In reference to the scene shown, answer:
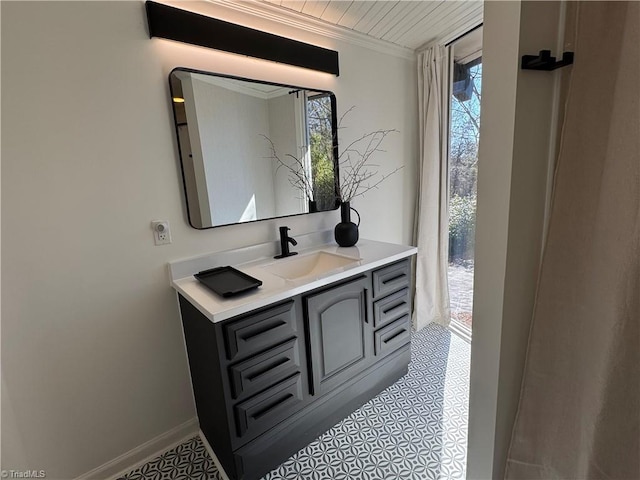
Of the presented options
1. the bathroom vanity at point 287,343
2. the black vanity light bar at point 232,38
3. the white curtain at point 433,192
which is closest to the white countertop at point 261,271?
the bathroom vanity at point 287,343

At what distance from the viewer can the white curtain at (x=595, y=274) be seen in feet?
1.87

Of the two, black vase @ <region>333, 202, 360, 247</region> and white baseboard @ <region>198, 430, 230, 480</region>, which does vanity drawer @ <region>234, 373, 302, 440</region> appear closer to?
white baseboard @ <region>198, 430, 230, 480</region>

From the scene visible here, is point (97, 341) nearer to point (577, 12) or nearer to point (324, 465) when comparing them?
point (324, 465)

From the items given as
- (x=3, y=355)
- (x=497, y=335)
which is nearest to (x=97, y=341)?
(x=3, y=355)

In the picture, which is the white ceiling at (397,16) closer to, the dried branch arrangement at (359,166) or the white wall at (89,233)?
the white wall at (89,233)

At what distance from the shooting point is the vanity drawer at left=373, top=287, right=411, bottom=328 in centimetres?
183

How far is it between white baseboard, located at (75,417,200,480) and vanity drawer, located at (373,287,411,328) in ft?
3.87

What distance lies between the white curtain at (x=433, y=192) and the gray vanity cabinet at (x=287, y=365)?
0.73m

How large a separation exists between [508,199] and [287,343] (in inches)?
42.7

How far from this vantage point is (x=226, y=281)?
1.48 meters

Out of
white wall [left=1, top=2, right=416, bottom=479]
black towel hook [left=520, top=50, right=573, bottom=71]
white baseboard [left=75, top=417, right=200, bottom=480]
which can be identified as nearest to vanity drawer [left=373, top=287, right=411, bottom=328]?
white wall [left=1, top=2, right=416, bottom=479]

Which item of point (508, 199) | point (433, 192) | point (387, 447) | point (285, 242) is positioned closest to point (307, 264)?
point (285, 242)

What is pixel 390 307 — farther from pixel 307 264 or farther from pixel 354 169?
pixel 354 169

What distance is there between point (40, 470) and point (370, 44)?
2938 millimetres
